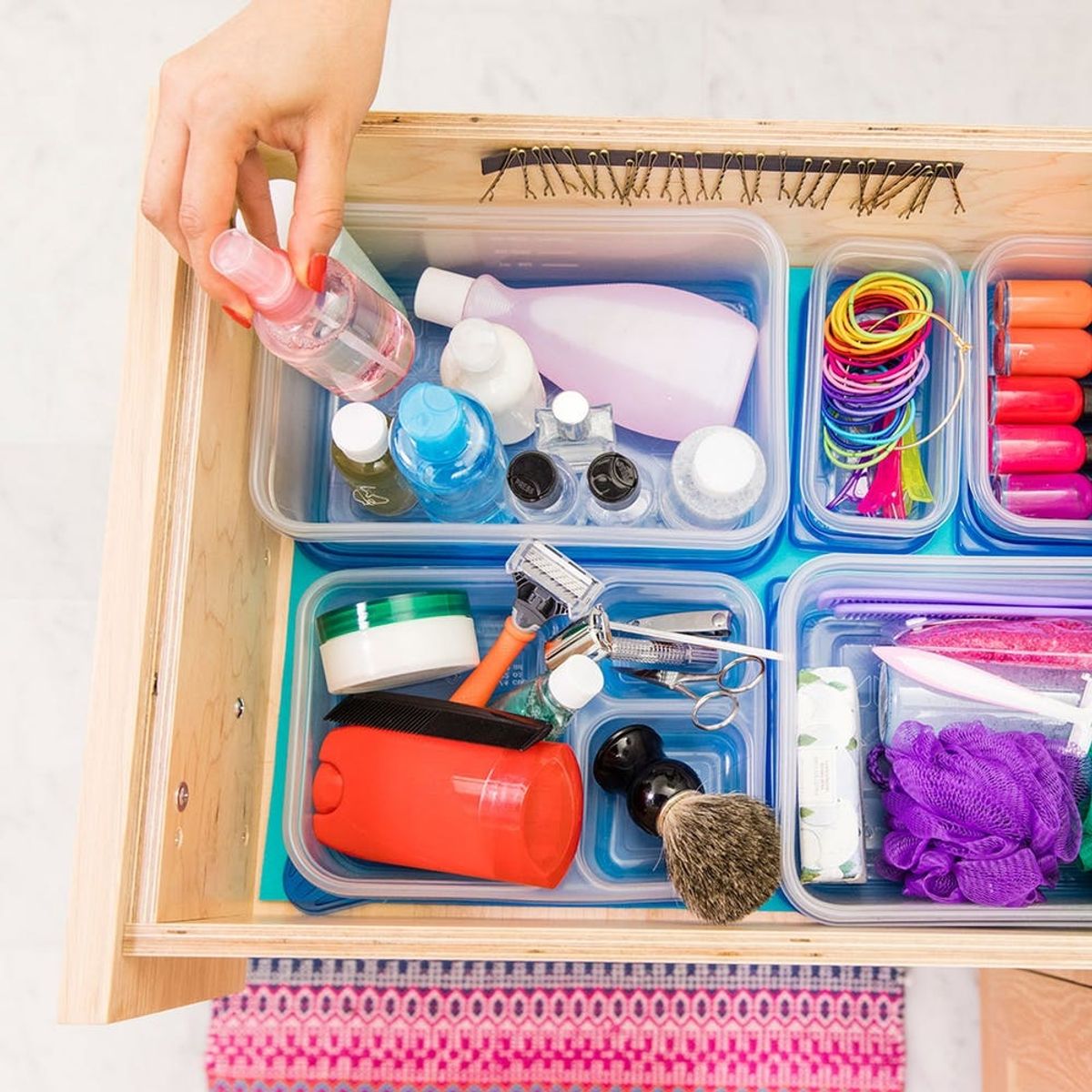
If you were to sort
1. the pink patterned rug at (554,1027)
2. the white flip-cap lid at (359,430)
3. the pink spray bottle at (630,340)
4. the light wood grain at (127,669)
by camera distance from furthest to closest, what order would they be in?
the pink patterned rug at (554,1027)
the pink spray bottle at (630,340)
the white flip-cap lid at (359,430)
the light wood grain at (127,669)

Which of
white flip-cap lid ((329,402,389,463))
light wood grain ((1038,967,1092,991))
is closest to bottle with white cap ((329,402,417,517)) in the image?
white flip-cap lid ((329,402,389,463))

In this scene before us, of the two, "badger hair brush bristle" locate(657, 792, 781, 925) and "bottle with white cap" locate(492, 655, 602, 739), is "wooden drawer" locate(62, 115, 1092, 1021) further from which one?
"bottle with white cap" locate(492, 655, 602, 739)

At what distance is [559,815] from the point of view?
2.20 feet

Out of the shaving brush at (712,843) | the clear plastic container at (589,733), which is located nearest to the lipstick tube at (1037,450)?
the clear plastic container at (589,733)

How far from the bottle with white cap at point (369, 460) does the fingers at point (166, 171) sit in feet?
0.50

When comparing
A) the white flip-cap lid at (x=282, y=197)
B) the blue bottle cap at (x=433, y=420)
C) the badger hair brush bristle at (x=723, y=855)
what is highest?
the white flip-cap lid at (x=282, y=197)

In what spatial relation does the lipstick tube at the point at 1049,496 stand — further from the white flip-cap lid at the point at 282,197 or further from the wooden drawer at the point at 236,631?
the white flip-cap lid at the point at 282,197

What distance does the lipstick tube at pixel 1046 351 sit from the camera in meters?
0.77

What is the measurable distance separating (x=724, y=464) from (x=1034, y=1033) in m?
0.63

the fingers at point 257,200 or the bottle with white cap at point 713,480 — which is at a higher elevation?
the fingers at point 257,200

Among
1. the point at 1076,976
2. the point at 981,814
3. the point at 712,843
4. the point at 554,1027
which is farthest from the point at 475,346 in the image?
the point at 1076,976

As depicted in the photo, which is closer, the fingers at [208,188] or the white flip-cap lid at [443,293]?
the fingers at [208,188]

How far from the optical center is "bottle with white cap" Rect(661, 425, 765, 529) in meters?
0.67

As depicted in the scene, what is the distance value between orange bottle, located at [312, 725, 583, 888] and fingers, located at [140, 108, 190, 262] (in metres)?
0.35
